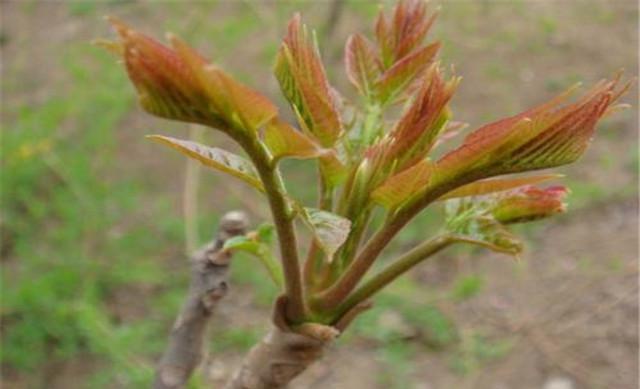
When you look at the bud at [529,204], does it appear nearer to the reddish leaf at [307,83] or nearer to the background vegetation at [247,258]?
the reddish leaf at [307,83]

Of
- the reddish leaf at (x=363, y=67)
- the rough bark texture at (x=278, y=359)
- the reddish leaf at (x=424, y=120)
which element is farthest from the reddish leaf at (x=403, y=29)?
the rough bark texture at (x=278, y=359)

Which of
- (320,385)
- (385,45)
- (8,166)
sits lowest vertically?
(320,385)

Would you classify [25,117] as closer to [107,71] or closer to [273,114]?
[107,71]

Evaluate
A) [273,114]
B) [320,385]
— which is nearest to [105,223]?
[320,385]

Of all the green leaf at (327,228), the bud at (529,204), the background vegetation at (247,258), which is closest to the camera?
the green leaf at (327,228)

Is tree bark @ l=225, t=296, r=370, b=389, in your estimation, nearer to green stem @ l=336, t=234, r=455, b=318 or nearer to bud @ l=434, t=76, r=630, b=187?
green stem @ l=336, t=234, r=455, b=318

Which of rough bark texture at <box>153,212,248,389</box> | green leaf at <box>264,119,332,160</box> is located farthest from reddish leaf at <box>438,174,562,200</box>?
rough bark texture at <box>153,212,248,389</box>

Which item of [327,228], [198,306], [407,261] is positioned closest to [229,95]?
[327,228]

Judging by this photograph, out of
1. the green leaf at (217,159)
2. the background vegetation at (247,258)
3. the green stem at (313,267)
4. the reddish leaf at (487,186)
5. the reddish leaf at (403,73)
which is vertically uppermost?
the reddish leaf at (403,73)
